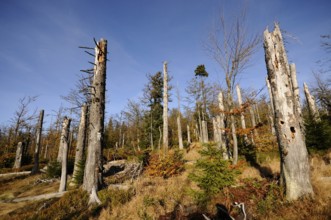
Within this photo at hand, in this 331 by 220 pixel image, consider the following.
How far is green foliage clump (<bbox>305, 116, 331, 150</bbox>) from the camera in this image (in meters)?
9.66

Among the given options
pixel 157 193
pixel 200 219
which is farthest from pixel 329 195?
pixel 157 193

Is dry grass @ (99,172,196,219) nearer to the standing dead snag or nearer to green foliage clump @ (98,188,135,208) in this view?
green foliage clump @ (98,188,135,208)

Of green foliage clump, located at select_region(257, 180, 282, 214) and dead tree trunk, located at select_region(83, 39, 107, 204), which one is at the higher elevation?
dead tree trunk, located at select_region(83, 39, 107, 204)

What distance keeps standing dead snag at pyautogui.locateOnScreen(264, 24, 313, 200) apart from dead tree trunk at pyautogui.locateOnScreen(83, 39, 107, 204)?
6.15 metres

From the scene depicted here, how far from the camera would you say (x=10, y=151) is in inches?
810

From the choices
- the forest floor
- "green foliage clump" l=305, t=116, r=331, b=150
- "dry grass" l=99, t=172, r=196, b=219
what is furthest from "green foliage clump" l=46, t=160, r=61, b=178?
"green foliage clump" l=305, t=116, r=331, b=150

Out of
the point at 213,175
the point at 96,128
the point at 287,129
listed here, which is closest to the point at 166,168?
the point at 213,175

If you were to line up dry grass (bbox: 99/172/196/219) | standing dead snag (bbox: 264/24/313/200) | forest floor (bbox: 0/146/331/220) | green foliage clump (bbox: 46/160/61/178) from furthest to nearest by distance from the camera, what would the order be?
green foliage clump (bbox: 46/160/61/178) < dry grass (bbox: 99/172/196/219) < standing dead snag (bbox: 264/24/313/200) < forest floor (bbox: 0/146/331/220)

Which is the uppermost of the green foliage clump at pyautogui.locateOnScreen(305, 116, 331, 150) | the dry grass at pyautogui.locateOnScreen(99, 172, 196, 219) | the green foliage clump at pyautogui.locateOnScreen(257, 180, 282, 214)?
the green foliage clump at pyautogui.locateOnScreen(305, 116, 331, 150)

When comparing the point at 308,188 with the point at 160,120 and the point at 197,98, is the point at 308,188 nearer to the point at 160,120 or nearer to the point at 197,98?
the point at 160,120

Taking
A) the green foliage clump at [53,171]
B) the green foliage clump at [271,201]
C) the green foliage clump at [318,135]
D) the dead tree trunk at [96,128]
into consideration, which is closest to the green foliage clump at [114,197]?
the dead tree trunk at [96,128]

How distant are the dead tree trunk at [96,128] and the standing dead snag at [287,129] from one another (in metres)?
6.15

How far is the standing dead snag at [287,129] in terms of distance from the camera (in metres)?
4.58

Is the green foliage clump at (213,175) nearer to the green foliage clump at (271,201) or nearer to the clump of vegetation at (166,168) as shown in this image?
the green foliage clump at (271,201)
